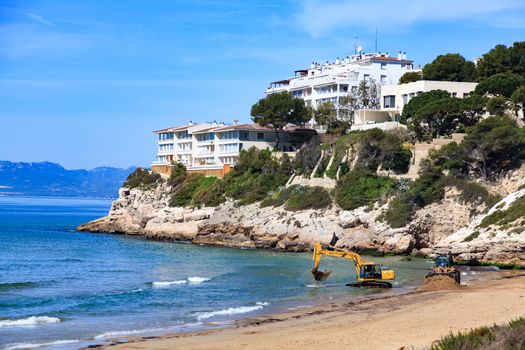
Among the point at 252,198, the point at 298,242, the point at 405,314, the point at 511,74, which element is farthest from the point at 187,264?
the point at 511,74

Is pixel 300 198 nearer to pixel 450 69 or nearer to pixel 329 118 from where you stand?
pixel 329 118

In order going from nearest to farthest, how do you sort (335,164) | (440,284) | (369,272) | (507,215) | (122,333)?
1. (122,333)
2. (440,284)
3. (369,272)
4. (507,215)
5. (335,164)

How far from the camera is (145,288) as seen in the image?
4441 cm

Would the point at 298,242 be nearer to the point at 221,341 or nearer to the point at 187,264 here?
the point at 187,264

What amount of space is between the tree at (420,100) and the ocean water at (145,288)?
21025 millimetres

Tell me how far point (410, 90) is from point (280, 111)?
42.4 ft

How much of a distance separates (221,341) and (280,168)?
5357 centimetres

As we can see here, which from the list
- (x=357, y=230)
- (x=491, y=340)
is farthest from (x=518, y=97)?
(x=491, y=340)

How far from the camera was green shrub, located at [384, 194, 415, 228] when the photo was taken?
61938 mm

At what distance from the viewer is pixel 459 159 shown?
214ft

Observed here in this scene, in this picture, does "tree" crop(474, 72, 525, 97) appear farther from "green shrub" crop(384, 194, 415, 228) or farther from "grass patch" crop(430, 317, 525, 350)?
"grass patch" crop(430, 317, 525, 350)

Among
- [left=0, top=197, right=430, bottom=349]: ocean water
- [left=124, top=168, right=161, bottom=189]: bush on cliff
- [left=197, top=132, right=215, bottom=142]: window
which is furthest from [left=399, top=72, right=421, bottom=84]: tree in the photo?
[left=0, top=197, right=430, bottom=349]: ocean water

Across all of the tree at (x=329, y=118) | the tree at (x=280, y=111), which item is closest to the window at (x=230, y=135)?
the tree at (x=280, y=111)

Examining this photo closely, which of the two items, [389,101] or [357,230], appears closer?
[357,230]
